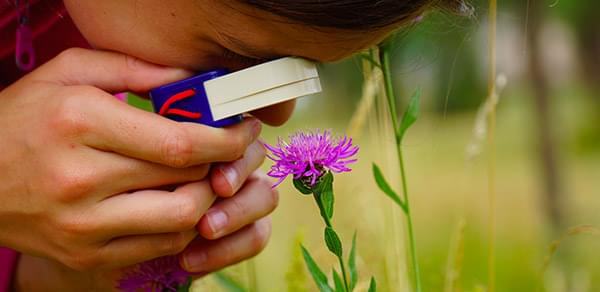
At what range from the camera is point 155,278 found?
1.12 meters

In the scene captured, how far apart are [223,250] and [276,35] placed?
374mm

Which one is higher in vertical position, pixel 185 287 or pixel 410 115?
pixel 410 115

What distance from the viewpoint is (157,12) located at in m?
1.06

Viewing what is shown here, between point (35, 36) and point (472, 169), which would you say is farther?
point (472, 169)

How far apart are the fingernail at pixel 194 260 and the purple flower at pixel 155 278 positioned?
45 mm

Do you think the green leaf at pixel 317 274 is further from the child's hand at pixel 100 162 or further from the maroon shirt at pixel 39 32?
the maroon shirt at pixel 39 32

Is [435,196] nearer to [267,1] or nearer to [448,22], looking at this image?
[448,22]

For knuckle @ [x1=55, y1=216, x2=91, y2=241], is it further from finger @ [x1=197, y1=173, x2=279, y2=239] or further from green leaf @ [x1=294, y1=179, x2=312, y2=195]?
green leaf @ [x1=294, y1=179, x2=312, y2=195]

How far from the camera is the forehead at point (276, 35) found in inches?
38.9

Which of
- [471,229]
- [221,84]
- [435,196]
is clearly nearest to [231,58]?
[221,84]

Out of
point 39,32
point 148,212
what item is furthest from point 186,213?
point 39,32

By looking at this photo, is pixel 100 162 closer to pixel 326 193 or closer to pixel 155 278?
pixel 155 278

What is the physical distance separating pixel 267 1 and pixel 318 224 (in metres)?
1.45

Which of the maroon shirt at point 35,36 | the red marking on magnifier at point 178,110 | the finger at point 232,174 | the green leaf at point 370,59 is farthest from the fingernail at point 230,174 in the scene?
the maroon shirt at point 35,36
